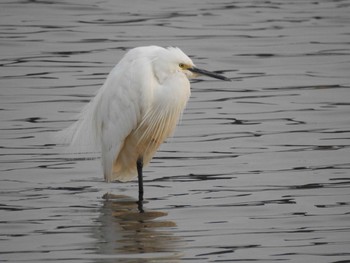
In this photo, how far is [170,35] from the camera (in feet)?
52.1

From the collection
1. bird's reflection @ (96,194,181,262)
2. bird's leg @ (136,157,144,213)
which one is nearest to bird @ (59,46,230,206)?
bird's leg @ (136,157,144,213)

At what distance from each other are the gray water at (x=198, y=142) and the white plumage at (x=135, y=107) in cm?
35

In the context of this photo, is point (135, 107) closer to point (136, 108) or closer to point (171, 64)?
point (136, 108)

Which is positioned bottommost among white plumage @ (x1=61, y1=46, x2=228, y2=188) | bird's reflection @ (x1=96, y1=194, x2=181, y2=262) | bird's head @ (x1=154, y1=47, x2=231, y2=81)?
bird's reflection @ (x1=96, y1=194, x2=181, y2=262)

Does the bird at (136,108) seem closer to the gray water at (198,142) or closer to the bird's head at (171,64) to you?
the bird's head at (171,64)

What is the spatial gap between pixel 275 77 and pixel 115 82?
4906 millimetres

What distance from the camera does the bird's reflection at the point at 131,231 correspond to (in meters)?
7.62

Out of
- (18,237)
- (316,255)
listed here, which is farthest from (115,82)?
(316,255)

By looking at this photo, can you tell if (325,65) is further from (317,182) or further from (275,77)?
(317,182)

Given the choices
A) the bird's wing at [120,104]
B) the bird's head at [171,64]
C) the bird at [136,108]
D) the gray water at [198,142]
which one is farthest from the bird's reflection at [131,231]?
the bird's head at [171,64]

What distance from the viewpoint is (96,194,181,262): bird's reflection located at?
25.0ft

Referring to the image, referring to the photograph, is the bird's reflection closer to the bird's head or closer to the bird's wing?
the bird's wing

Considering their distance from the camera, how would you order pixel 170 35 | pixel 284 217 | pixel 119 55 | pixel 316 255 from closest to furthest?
pixel 316 255, pixel 284 217, pixel 119 55, pixel 170 35

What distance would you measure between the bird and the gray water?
33 cm
